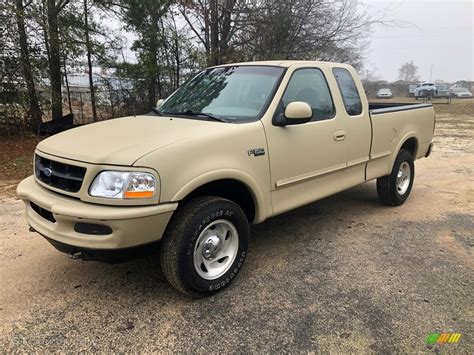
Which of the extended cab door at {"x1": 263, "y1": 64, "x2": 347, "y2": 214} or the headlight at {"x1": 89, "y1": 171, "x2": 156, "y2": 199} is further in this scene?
the extended cab door at {"x1": 263, "y1": 64, "x2": 347, "y2": 214}

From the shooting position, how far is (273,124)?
3686 millimetres

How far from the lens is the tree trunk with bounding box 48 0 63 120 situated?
10.4m

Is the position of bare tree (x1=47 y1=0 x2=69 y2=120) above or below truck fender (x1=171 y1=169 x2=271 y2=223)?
above

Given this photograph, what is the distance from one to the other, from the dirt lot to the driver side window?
1388 millimetres

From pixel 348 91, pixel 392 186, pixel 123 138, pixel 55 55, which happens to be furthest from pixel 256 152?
pixel 55 55

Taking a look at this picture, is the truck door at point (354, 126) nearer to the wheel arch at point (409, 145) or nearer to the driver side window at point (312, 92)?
the driver side window at point (312, 92)

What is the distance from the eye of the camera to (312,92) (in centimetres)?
430

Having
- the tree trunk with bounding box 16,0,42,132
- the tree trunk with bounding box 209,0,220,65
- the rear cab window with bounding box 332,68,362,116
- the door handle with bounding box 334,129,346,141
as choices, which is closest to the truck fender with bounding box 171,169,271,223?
the door handle with bounding box 334,129,346,141

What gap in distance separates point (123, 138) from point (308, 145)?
176 cm

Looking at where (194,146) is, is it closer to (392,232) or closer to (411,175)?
(392,232)

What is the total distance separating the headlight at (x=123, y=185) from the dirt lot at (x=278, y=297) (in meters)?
0.94

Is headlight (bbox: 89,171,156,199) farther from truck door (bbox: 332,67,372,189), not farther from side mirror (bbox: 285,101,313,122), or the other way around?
truck door (bbox: 332,67,372,189)

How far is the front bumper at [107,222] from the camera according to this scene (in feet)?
9.00

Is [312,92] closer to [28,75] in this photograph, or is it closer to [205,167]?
[205,167]
